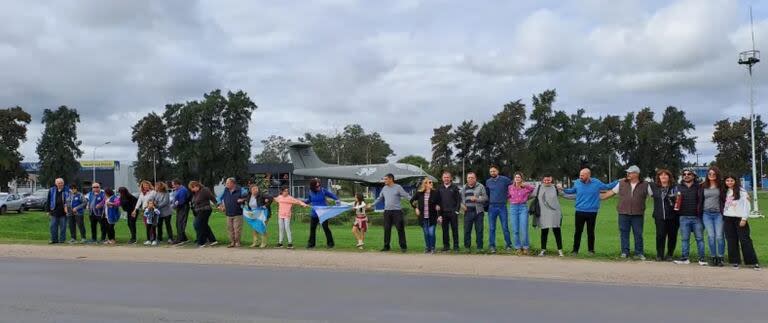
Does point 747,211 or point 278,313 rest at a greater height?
point 747,211

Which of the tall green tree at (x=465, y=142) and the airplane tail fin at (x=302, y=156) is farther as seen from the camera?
the tall green tree at (x=465, y=142)

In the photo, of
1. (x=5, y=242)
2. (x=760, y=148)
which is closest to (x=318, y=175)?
(x=5, y=242)

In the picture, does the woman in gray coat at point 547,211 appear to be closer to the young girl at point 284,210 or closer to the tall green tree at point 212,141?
the young girl at point 284,210

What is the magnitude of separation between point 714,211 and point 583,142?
232 ft

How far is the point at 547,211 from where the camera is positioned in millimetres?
12180

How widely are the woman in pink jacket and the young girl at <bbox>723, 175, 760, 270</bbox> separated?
3.38 m

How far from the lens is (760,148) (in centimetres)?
8238

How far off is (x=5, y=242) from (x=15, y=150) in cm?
5572

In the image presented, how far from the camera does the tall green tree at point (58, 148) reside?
68.2 m

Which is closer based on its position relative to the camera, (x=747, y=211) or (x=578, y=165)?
(x=747, y=211)

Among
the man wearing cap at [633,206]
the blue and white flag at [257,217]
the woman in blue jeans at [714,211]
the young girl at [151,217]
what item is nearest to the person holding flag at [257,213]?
the blue and white flag at [257,217]

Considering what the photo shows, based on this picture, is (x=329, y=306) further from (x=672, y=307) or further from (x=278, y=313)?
(x=672, y=307)

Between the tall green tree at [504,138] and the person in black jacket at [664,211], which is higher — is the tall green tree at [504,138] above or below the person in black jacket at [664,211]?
above

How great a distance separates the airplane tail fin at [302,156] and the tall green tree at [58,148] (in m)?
34.2
